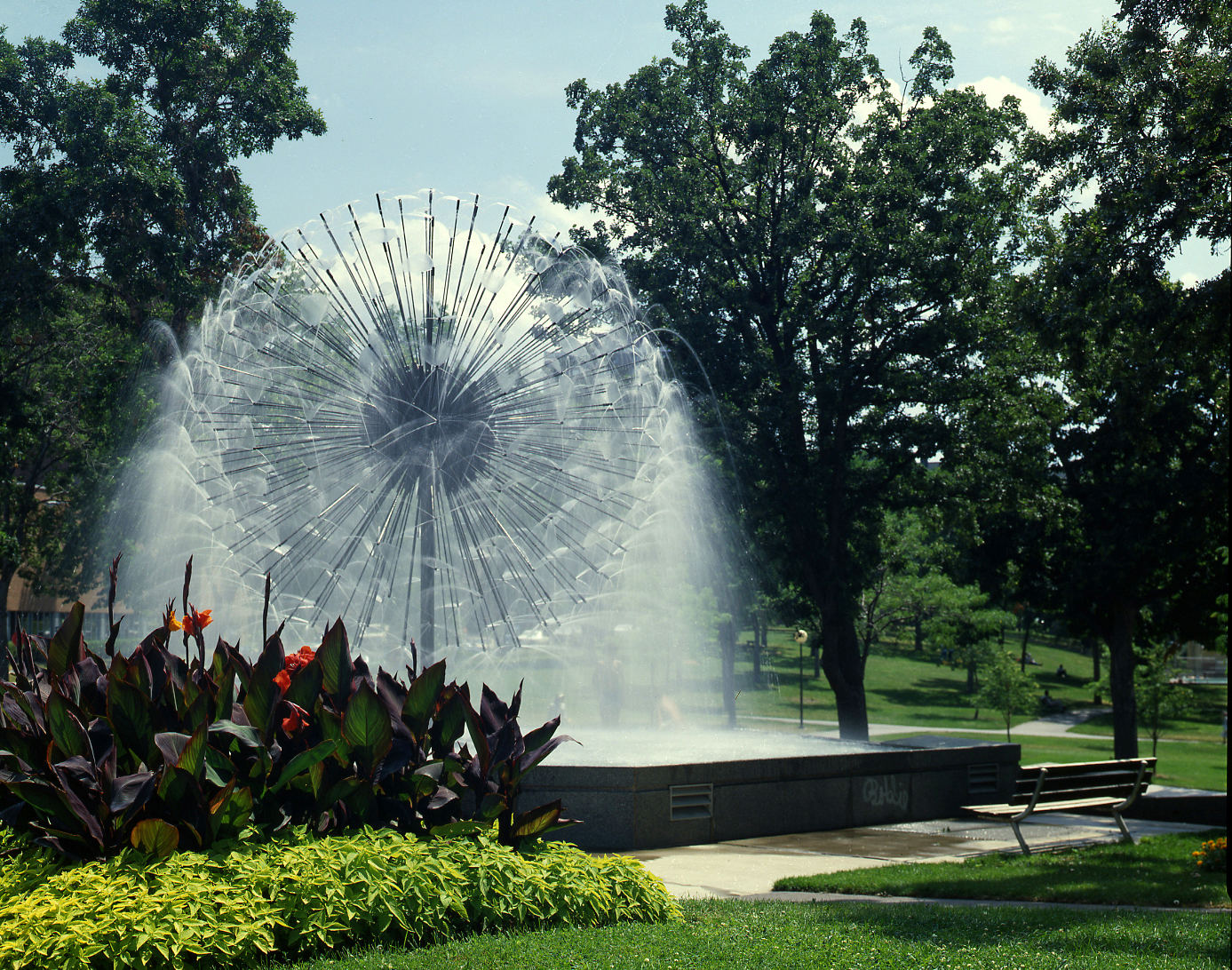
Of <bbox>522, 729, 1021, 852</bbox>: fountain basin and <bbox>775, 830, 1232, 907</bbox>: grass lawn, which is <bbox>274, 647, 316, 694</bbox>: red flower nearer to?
<bbox>522, 729, 1021, 852</bbox>: fountain basin

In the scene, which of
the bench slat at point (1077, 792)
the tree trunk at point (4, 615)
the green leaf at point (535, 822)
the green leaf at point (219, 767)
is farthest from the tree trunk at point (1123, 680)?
the tree trunk at point (4, 615)

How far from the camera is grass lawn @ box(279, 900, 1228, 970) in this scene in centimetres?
489

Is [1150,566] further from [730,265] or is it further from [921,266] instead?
[730,265]

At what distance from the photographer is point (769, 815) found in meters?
10.4

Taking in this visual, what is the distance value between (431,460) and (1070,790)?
6810 mm

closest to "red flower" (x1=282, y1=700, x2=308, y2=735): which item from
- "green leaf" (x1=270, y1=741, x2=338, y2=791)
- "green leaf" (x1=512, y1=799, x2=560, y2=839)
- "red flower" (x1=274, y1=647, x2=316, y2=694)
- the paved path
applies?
"red flower" (x1=274, y1=647, x2=316, y2=694)

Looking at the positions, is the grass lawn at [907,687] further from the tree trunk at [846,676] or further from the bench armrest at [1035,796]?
the bench armrest at [1035,796]

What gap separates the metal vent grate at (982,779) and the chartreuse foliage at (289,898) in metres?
7.05

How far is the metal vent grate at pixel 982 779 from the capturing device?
1222 centimetres

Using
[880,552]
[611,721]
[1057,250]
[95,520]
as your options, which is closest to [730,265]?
[880,552]

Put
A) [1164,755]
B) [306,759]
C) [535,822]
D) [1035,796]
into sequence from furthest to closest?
[1164,755]
[1035,796]
[535,822]
[306,759]

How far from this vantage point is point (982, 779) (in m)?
12.4

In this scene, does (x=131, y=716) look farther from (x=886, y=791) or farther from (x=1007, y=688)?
(x=1007, y=688)

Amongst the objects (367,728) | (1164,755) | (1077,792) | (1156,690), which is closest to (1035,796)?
(1077,792)
